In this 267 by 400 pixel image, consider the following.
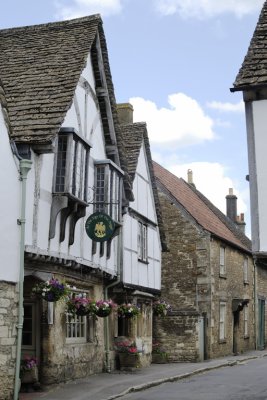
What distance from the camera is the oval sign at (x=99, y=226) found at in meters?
15.5

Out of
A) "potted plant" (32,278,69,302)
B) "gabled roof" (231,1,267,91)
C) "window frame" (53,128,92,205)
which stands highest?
"gabled roof" (231,1,267,91)

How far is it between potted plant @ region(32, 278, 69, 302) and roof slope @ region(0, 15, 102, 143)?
9.82 feet

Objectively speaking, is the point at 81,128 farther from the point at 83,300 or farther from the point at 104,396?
the point at 104,396

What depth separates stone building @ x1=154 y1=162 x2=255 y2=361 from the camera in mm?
25484

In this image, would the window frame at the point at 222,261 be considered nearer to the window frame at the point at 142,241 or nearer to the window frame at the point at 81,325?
the window frame at the point at 142,241

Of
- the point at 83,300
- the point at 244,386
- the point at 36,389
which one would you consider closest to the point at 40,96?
the point at 83,300

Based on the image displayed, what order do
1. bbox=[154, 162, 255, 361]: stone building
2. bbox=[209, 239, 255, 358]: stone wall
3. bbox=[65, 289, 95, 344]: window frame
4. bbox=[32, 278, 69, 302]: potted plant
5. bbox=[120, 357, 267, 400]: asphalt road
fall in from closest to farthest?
1. bbox=[120, 357, 267, 400]: asphalt road
2. bbox=[32, 278, 69, 302]: potted plant
3. bbox=[65, 289, 95, 344]: window frame
4. bbox=[154, 162, 255, 361]: stone building
5. bbox=[209, 239, 255, 358]: stone wall

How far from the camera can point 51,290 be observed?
45.9 feet

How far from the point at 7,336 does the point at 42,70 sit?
256 inches

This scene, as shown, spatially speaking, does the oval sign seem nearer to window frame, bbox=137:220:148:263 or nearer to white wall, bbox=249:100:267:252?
white wall, bbox=249:100:267:252

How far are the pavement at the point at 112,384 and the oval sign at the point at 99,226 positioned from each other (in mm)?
3358

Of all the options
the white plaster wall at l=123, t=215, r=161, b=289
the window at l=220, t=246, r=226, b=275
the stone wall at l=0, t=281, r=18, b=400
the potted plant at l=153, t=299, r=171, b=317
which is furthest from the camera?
the window at l=220, t=246, r=226, b=275

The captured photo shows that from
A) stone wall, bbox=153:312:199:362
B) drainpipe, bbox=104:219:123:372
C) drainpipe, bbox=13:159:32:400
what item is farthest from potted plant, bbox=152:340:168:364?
drainpipe, bbox=13:159:32:400

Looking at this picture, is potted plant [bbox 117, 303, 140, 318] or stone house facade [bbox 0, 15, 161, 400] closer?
stone house facade [bbox 0, 15, 161, 400]
